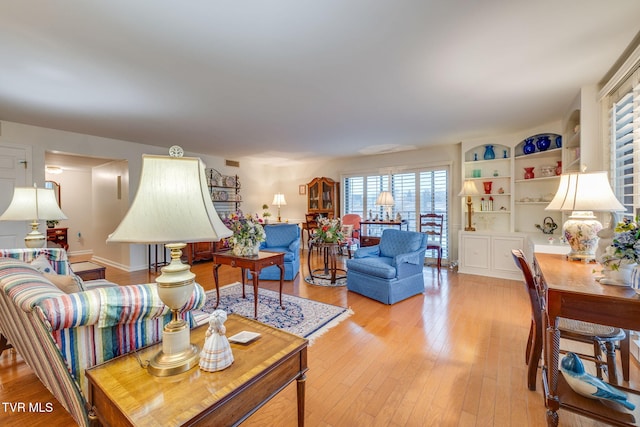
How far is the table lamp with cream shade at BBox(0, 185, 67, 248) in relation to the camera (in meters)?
2.58

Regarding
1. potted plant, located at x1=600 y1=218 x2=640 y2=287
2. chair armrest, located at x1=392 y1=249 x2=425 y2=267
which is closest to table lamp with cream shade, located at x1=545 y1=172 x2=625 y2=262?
potted plant, located at x1=600 y1=218 x2=640 y2=287

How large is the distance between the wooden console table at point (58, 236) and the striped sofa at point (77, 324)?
23.4 feet

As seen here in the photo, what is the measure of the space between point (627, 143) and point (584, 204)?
1263mm

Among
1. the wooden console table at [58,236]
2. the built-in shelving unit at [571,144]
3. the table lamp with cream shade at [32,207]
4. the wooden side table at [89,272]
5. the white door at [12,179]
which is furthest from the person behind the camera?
the wooden console table at [58,236]

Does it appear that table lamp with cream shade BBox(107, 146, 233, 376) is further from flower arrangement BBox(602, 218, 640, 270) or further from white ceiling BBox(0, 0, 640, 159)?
flower arrangement BBox(602, 218, 640, 270)

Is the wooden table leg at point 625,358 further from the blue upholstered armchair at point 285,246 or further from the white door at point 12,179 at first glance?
the white door at point 12,179

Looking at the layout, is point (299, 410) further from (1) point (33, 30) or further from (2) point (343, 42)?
(1) point (33, 30)

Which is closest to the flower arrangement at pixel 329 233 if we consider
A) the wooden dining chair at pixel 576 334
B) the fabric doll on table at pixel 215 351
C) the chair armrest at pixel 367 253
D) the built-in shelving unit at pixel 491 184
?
the chair armrest at pixel 367 253

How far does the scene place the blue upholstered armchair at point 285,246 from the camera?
4.33 meters

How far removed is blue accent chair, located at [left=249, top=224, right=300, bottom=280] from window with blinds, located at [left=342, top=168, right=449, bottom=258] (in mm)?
2462

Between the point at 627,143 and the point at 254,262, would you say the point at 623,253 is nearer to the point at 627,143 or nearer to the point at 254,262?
the point at 627,143

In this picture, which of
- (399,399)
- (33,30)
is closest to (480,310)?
(399,399)

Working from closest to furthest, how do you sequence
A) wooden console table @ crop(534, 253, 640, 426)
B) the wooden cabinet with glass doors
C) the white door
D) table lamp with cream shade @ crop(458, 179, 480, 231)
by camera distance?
wooden console table @ crop(534, 253, 640, 426) → the white door → table lamp with cream shade @ crop(458, 179, 480, 231) → the wooden cabinet with glass doors

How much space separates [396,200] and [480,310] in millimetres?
3321
